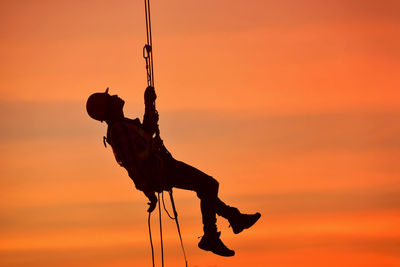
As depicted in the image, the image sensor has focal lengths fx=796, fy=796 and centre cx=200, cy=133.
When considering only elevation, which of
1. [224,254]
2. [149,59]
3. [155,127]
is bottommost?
[224,254]

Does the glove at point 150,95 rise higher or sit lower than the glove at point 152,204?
higher

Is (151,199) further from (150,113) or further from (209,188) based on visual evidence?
(150,113)

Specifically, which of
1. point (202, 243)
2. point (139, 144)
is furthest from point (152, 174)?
point (202, 243)

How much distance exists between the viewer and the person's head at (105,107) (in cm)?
1273

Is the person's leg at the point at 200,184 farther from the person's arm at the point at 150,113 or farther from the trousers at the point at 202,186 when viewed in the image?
the person's arm at the point at 150,113

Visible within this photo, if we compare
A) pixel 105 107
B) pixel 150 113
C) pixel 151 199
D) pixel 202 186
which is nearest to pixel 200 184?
pixel 202 186

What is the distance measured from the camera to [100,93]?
41.7 ft

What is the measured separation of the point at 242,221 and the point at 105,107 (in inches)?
119

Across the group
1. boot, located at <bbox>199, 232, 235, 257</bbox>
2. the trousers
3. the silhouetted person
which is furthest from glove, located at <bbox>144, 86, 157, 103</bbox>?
boot, located at <bbox>199, 232, 235, 257</bbox>

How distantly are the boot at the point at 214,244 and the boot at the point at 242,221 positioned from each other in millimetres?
306

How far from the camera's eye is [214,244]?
43.9 ft

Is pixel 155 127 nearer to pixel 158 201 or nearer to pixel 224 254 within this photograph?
pixel 158 201

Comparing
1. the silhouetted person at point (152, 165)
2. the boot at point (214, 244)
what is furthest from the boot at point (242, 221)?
the boot at point (214, 244)

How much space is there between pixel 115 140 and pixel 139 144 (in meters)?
0.42
